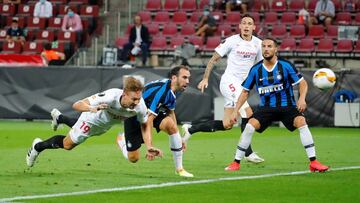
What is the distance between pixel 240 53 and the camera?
15594 mm

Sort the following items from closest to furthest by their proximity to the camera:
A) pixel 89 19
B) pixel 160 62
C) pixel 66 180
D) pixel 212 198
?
pixel 212 198, pixel 66 180, pixel 160 62, pixel 89 19

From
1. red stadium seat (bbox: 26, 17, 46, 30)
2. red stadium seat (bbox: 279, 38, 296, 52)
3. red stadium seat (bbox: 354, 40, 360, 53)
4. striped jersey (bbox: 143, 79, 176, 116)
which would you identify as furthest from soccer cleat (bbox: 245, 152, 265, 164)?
red stadium seat (bbox: 26, 17, 46, 30)

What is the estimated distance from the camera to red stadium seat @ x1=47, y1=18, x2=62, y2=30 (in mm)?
33156

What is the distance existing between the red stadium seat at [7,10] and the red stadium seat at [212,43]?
7.97 m

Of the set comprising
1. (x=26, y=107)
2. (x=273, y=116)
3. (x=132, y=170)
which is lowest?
(x=26, y=107)

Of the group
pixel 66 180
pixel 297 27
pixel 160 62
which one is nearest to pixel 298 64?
pixel 297 27

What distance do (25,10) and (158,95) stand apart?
22.2m

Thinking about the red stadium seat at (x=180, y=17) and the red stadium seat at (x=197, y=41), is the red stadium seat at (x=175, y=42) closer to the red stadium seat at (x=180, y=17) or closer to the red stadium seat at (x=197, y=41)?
the red stadium seat at (x=197, y=41)

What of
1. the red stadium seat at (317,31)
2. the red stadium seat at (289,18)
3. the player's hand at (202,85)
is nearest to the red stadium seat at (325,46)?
the red stadium seat at (317,31)

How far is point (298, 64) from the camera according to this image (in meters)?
28.7

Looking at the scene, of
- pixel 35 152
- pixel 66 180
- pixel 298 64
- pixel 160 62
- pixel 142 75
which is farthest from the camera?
pixel 160 62

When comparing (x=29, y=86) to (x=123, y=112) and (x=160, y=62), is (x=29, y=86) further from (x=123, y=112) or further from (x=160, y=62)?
(x=123, y=112)

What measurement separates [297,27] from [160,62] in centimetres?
451

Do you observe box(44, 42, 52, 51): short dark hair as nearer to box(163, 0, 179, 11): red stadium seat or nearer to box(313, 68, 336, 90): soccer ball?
box(163, 0, 179, 11): red stadium seat
